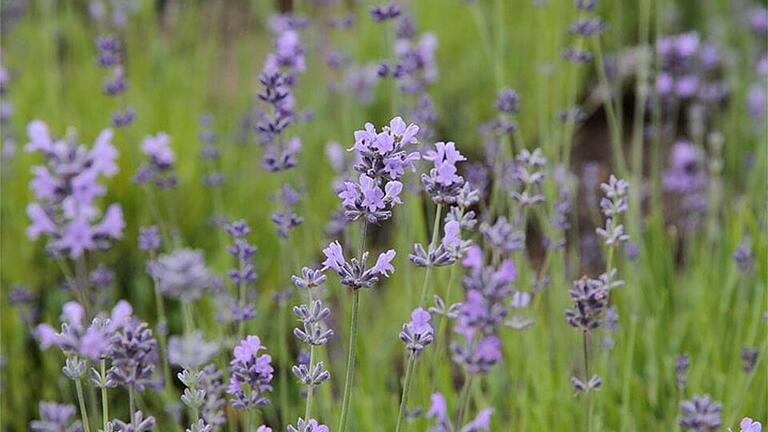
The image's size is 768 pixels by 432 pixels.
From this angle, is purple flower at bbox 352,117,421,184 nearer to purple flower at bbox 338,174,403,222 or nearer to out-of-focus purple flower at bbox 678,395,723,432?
purple flower at bbox 338,174,403,222

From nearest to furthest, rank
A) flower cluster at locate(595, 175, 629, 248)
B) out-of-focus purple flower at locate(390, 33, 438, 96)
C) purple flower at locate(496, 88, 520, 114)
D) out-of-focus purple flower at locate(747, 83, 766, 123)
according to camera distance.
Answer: flower cluster at locate(595, 175, 629, 248) → purple flower at locate(496, 88, 520, 114) → out-of-focus purple flower at locate(390, 33, 438, 96) → out-of-focus purple flower at locate(747, 83, 766, 123)

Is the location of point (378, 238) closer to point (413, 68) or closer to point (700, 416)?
point (413, 68)

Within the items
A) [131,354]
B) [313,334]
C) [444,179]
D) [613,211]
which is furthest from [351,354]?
[613,211]

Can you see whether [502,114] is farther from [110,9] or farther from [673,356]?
[110,9]

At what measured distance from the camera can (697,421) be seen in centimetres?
170

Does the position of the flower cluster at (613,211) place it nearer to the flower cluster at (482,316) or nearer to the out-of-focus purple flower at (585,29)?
the flower cluster at (482,316)

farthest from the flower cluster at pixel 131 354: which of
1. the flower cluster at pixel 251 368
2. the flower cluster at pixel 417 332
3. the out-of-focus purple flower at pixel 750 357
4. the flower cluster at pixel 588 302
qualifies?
the out-of-focus purple flower at pixel 750 357

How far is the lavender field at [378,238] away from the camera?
1.54m

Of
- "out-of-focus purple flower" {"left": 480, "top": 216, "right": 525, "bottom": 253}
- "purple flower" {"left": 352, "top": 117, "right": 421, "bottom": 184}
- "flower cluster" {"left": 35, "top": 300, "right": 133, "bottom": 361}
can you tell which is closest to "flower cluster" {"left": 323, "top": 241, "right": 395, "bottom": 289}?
"purple flower" {"left": 352, "top": 117, "right": 421, "bottom": 184}

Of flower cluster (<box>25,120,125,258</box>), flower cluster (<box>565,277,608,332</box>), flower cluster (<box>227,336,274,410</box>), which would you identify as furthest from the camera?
flower cluster (<box>25,120,125,258</box>)

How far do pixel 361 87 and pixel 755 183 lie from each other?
1.75 meters

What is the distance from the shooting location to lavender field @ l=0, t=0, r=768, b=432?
60.8 inches

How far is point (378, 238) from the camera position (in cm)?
409

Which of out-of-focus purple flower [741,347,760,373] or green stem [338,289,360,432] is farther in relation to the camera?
out-of-focus purple flower [741,347,760,373]
